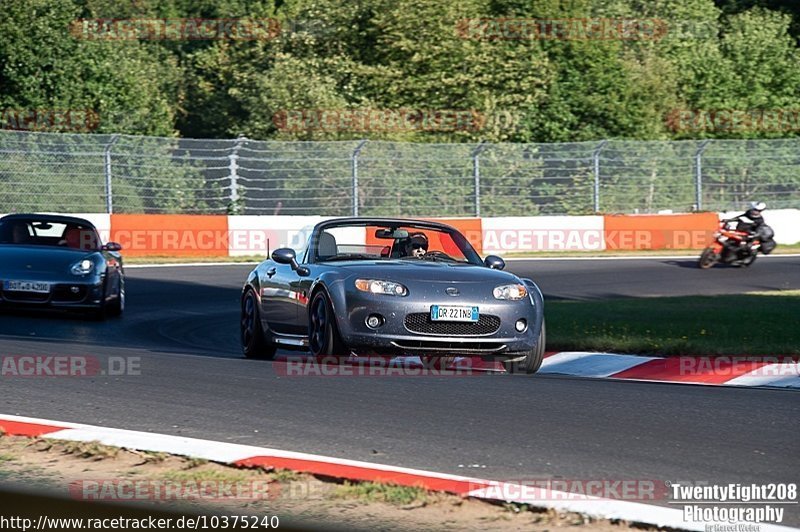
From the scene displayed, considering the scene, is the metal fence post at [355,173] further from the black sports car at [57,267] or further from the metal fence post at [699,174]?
the black sports car at [57,267]

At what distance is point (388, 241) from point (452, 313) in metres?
1.64

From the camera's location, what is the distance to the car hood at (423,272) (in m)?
9.70

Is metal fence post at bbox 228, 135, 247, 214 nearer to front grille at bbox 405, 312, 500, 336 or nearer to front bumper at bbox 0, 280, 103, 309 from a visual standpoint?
front bumper at bbox 0, 280, 103, 309

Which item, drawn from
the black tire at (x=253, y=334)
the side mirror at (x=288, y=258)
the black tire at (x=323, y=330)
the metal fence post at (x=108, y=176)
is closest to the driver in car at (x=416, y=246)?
the side mirror at (x=288, y=258)

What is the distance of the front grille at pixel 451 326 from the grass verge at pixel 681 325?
2.31m

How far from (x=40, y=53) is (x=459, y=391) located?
33407 mm

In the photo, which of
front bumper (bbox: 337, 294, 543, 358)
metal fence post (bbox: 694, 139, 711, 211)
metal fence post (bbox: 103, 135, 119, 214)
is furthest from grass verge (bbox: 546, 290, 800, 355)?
metal fence post (bbox: 694, 139, 711, 211)

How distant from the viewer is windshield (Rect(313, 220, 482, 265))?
10.8 metres

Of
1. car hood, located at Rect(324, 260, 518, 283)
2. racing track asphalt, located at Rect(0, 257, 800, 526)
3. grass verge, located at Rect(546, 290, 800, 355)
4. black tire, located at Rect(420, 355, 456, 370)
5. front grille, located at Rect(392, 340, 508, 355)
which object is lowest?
black tire, located at Rect(420, 355, 456, 370)

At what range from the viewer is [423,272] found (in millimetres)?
9852

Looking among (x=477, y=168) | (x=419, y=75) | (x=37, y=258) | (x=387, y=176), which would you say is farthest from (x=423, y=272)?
(x=419, y=75)

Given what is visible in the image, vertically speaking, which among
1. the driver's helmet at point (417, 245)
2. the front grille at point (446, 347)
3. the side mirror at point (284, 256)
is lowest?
the front grille at point (446, 347)

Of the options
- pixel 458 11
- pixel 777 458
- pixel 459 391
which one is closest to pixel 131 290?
pixel 459 391

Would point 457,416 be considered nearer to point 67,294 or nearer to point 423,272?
point 423,272
